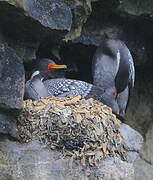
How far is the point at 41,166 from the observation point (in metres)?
4.37

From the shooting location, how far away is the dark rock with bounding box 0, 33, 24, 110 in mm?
4281

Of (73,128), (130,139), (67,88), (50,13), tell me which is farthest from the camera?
(67,88)

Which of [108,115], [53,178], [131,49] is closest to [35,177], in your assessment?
[53,178]

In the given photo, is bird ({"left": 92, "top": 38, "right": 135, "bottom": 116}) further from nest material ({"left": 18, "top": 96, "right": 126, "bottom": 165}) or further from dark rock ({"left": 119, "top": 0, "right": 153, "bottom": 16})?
nest material ({"left": 18, "top": 96, "right": 126, "bottom": 165})

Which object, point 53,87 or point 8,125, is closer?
point 8,125

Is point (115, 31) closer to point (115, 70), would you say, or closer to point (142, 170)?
point (115, 70)

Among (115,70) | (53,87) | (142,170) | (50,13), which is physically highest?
(50,13)

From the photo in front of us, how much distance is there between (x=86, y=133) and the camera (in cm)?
456

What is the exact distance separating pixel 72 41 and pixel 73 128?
91 cm

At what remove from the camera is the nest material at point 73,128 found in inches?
178

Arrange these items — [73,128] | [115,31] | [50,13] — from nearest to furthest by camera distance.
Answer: [50,13]
[73,128]
[115,31]

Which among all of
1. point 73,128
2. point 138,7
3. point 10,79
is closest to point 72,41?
point 138,7

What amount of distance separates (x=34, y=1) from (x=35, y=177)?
38.8 inches

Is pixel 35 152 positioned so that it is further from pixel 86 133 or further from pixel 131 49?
pixel 131 49
